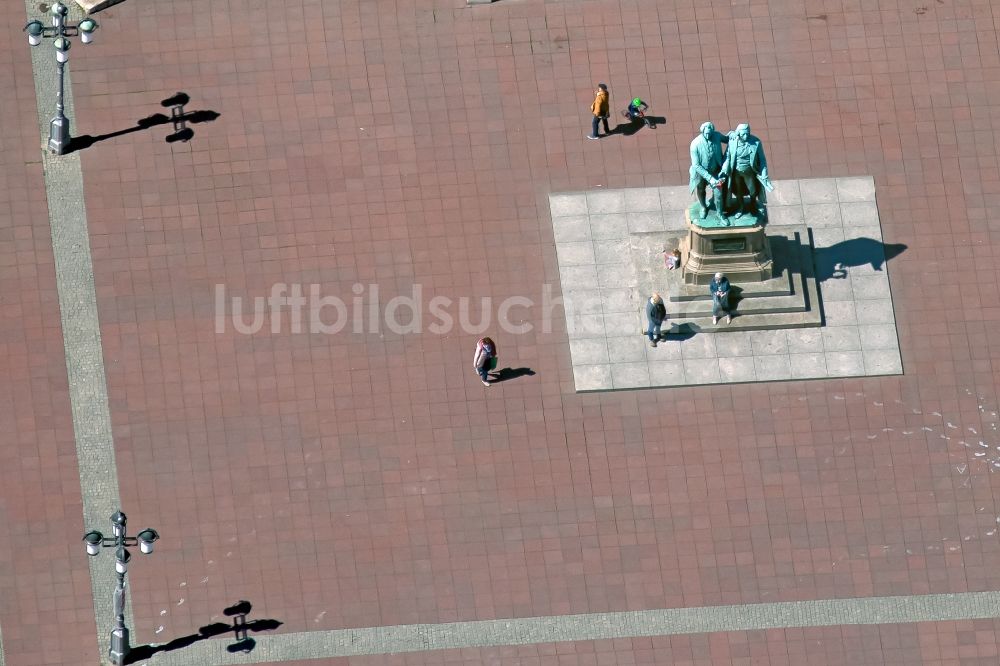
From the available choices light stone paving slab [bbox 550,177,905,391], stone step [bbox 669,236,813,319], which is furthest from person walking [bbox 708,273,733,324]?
light stone paving slab [bbox 550,177,905,391]

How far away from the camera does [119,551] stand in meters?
43.8

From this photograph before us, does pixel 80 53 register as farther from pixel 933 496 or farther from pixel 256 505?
pixel 933 496

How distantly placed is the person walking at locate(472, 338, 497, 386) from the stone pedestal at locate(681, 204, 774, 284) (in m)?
5.70

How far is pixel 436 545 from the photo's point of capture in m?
47.8

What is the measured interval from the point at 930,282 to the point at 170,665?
884 inches

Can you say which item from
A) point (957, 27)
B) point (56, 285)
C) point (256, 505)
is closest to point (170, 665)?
point (256, 505)

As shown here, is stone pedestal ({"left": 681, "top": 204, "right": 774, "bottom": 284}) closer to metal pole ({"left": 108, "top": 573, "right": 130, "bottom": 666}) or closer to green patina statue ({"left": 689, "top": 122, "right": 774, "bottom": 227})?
green patina statue ({"left": 689, "top": 122, "right": 774, "bottom": 227})

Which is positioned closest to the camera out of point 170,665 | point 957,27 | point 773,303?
point 170,665

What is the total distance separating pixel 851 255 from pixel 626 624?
11878 mm

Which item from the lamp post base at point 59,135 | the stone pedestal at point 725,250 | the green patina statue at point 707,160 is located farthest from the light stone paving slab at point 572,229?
the lamp post base at point 59,135

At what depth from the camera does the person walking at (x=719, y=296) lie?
4834 centimetres

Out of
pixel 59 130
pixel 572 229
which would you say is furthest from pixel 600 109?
pixel 59 130

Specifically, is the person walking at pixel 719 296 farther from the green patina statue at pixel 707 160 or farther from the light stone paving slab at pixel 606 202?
the light stone paving slab at pixel 606 202

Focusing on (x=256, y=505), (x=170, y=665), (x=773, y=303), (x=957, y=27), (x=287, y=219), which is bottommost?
(x=170, y=665)
